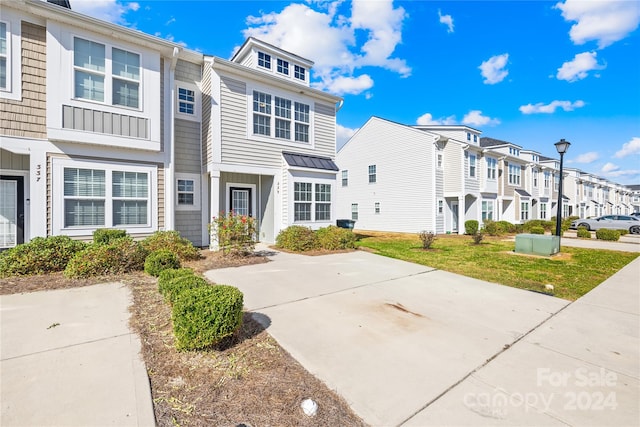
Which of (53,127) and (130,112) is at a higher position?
(130,112)

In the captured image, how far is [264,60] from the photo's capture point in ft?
41.6

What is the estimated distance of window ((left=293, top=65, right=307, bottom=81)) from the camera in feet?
44.7

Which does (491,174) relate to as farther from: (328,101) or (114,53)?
(114,53)

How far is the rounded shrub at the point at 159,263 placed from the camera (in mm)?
6370

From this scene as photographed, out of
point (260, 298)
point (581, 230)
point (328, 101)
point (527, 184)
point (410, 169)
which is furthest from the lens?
point (527, 184)

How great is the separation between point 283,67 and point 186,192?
24.6ft

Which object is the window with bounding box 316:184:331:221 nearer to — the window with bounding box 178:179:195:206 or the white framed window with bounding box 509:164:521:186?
the window with bounding box 178:179:195:206

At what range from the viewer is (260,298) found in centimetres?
513

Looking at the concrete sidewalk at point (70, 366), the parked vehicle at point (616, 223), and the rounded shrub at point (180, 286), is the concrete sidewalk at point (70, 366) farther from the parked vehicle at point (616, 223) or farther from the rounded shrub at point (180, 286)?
the parked vehicle at point (616, 223)

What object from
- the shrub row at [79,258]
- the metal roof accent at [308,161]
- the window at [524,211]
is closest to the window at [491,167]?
the window at [524,211]

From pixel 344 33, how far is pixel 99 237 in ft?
44.2

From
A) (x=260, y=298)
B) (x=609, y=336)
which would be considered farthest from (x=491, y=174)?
(x=260, y=298)

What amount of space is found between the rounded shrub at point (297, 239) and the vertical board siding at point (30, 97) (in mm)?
7329

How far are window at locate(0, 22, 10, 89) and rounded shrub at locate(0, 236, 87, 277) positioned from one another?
396 centimetres
